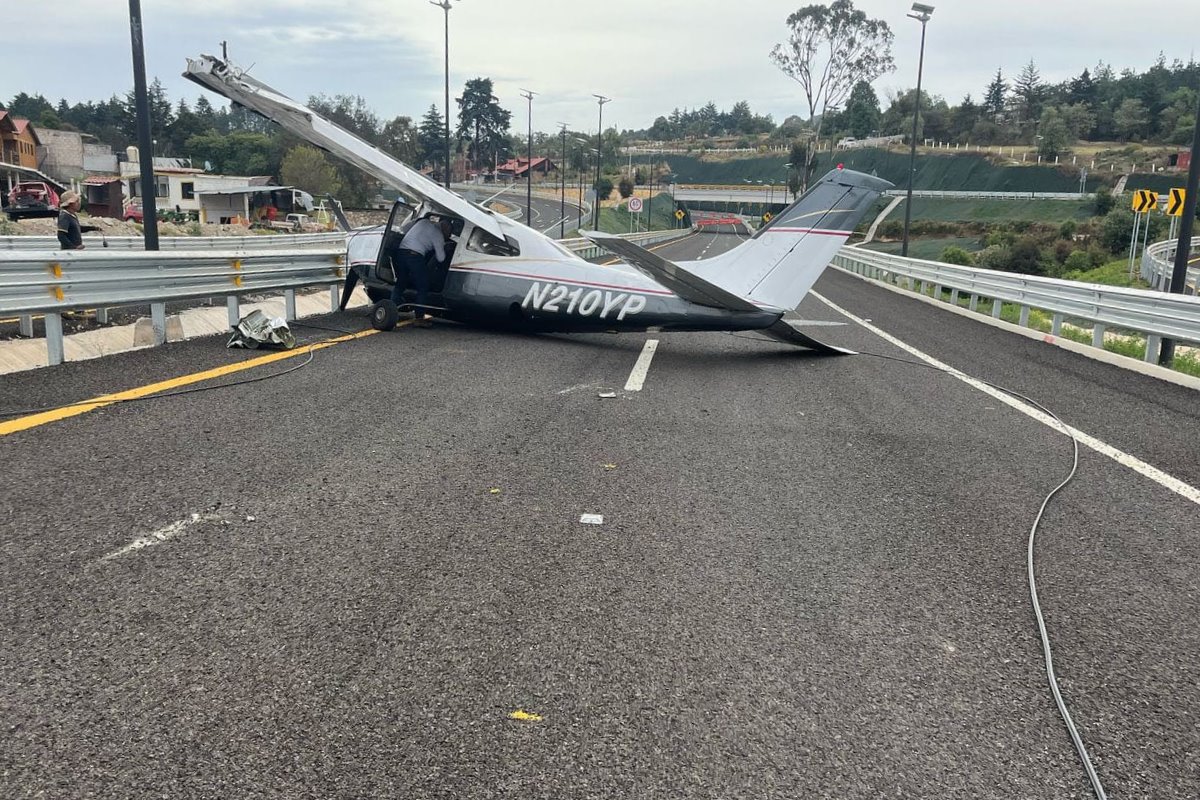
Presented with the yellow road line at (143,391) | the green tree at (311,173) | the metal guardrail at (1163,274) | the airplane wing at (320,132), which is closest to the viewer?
the yellow road line at (143,391)

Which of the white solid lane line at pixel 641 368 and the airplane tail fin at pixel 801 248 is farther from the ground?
the airplane tail fin at pixel 801 248

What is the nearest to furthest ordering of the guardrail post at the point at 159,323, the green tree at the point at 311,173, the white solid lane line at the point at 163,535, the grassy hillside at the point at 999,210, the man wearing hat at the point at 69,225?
the white solid lane line at the point at 163,535, the guardrail post at the point at 159,323, the man wearing hat at the point at 69,225, the grassy hillside at the point at 999,210, the green tree at the point at 311,173

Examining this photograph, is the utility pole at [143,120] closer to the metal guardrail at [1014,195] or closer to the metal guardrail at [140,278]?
the metal guardrail at [140,278]

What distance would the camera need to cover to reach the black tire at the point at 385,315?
11508mm

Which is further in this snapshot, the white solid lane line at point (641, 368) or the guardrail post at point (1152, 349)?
the guardrail post at point (1152, 349)

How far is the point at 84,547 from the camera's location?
3785 mm

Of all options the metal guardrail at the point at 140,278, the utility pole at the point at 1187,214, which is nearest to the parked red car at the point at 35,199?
the metal guardrail at the point at 140,278

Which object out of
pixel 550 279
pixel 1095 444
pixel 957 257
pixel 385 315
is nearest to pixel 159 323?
pixel 385 315

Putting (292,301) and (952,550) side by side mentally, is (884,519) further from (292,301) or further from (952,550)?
(292,301)

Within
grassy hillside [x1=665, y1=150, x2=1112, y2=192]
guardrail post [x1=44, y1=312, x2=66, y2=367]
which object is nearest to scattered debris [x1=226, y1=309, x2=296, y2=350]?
guardrail post [x1=44, y1=312, x2=66, y2=367]

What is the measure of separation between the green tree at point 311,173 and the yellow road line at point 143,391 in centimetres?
8069

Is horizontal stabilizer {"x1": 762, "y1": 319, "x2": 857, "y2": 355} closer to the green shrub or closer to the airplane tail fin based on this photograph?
the airplane tail fin

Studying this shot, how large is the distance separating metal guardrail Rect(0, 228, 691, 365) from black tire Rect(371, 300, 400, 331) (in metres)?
1.36

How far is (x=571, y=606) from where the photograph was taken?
3.49 m
